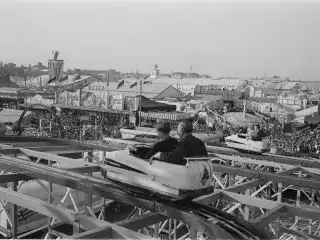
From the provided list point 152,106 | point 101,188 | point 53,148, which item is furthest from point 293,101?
point 101,188

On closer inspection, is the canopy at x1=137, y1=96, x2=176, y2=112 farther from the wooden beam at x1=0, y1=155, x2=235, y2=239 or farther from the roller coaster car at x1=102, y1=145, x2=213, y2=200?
the roller coaster car at x1=102, y1=145, x2=213, y2=200

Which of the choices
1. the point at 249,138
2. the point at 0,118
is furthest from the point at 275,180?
the point at 0,118

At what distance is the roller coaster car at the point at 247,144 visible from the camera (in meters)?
13.8

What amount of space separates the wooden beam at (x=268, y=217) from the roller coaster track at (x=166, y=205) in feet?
0.65

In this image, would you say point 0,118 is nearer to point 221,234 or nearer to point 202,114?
point 202,114

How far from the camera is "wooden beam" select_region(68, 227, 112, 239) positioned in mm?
4859

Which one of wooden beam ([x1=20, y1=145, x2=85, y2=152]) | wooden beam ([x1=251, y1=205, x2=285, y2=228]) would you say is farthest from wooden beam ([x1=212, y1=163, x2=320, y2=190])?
wooden beam ([x1=20, y1=145, x2=85, y2=152])

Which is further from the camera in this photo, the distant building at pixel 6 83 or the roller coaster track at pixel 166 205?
the distant building at pixel 6 83

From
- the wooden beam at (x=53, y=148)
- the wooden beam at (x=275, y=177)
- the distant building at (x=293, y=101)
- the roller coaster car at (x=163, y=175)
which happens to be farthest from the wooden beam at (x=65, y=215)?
the distant building at (x=293, y=101)

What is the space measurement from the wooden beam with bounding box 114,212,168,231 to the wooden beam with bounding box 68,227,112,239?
29 centimetres

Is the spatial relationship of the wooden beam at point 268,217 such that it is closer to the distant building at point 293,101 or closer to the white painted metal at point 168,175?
the white painted metal at point 168,175

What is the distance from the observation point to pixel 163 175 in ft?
21.6

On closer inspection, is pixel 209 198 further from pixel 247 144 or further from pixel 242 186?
pixel 247 144

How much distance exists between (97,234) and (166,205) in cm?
157
